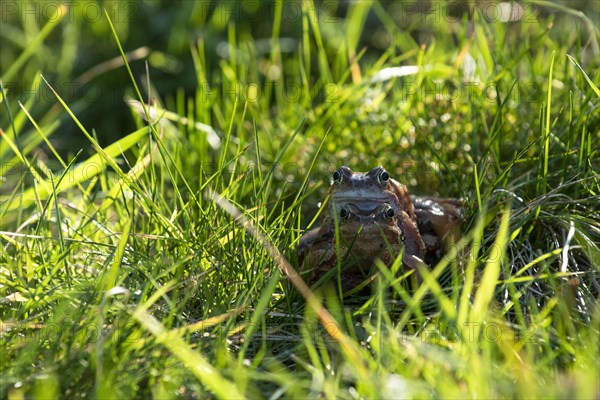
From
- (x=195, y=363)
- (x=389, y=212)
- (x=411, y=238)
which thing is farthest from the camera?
(x=411, y=238)

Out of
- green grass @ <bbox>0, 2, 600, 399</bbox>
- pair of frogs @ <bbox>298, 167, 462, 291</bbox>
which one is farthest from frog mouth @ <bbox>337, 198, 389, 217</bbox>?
green grass @ <bbox>0, 2, 600, 399</bbox>

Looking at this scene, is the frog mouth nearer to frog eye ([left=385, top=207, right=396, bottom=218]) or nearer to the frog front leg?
frog eye ([left=385, top=207, right=396, bottom=218])

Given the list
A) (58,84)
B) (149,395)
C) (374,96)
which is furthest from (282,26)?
(149,395)

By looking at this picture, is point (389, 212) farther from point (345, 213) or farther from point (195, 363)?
point (195, 363)

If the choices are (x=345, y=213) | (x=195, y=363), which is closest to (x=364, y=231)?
(x=345, y=213)

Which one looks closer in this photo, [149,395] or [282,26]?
[149,395]

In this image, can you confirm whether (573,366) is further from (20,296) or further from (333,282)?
(20,296)
